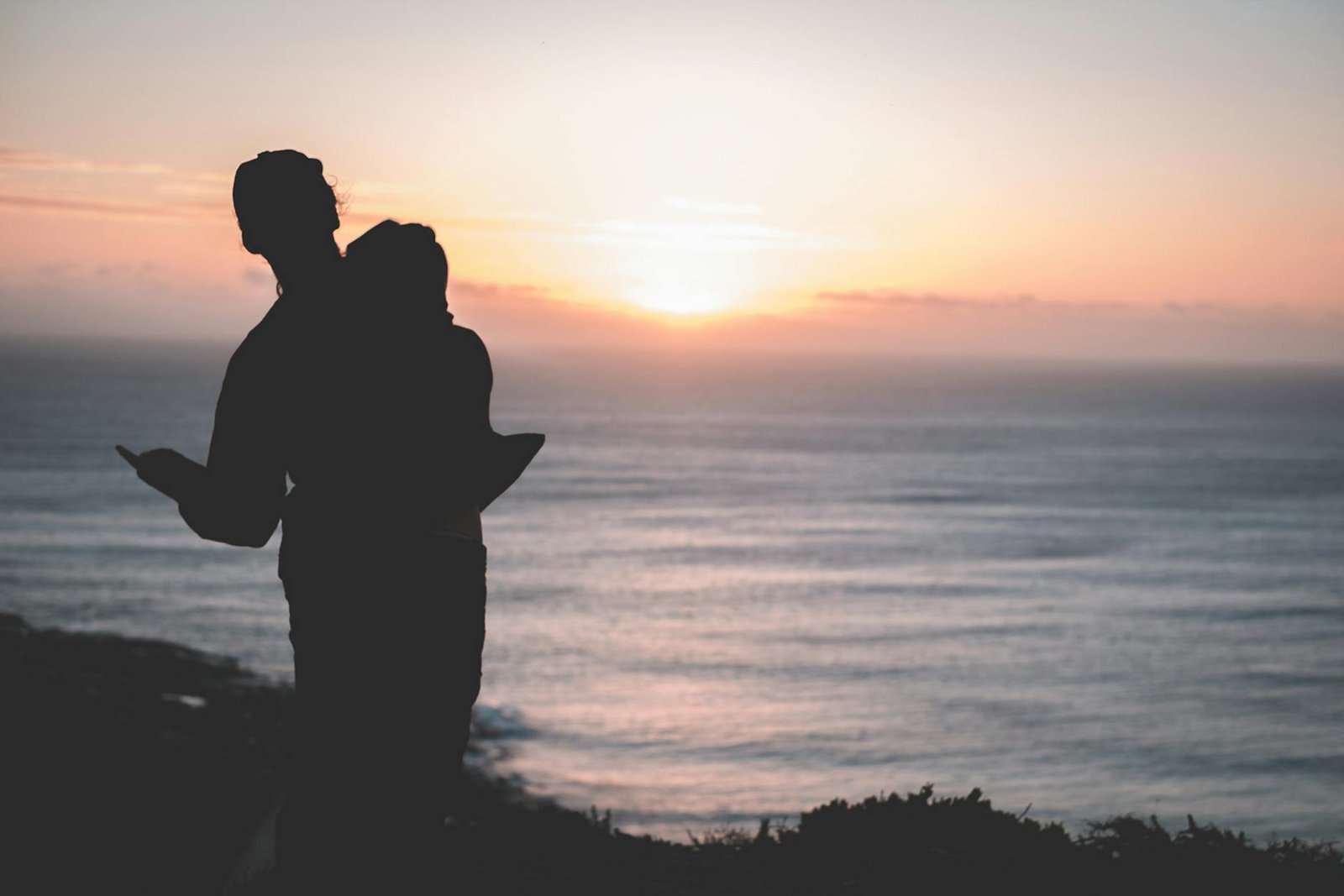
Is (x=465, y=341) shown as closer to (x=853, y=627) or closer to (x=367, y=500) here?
(x=367, y=500)

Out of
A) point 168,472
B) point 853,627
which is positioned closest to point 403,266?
point 168,472

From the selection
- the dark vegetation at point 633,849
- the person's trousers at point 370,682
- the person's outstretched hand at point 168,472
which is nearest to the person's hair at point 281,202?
the person's outstretched hand at point 168,472

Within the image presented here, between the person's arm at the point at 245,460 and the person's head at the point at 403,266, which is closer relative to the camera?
the person's arm at the point at 245,460

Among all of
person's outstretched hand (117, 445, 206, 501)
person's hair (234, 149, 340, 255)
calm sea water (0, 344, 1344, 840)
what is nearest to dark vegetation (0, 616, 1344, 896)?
person's outstretched hand (117, 445, 206, 501)

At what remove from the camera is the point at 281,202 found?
3.72m

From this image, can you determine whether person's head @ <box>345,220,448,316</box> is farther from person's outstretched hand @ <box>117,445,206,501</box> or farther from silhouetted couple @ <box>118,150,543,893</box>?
person's outstretched hand @ <box>117,445,206,501</box>

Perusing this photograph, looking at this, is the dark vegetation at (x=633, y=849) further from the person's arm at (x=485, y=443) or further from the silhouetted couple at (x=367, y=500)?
the person's arm at (x=485, y=443)

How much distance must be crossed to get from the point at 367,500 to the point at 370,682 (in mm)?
540

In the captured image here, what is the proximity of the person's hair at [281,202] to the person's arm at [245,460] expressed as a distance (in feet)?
1.03

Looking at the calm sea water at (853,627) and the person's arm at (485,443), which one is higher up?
the person's arm at (485,443)

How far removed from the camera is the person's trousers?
367cm

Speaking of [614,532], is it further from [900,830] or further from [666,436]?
[666,436]

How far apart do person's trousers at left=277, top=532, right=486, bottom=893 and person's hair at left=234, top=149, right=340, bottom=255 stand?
36.6 inches

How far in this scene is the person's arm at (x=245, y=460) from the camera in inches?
138
